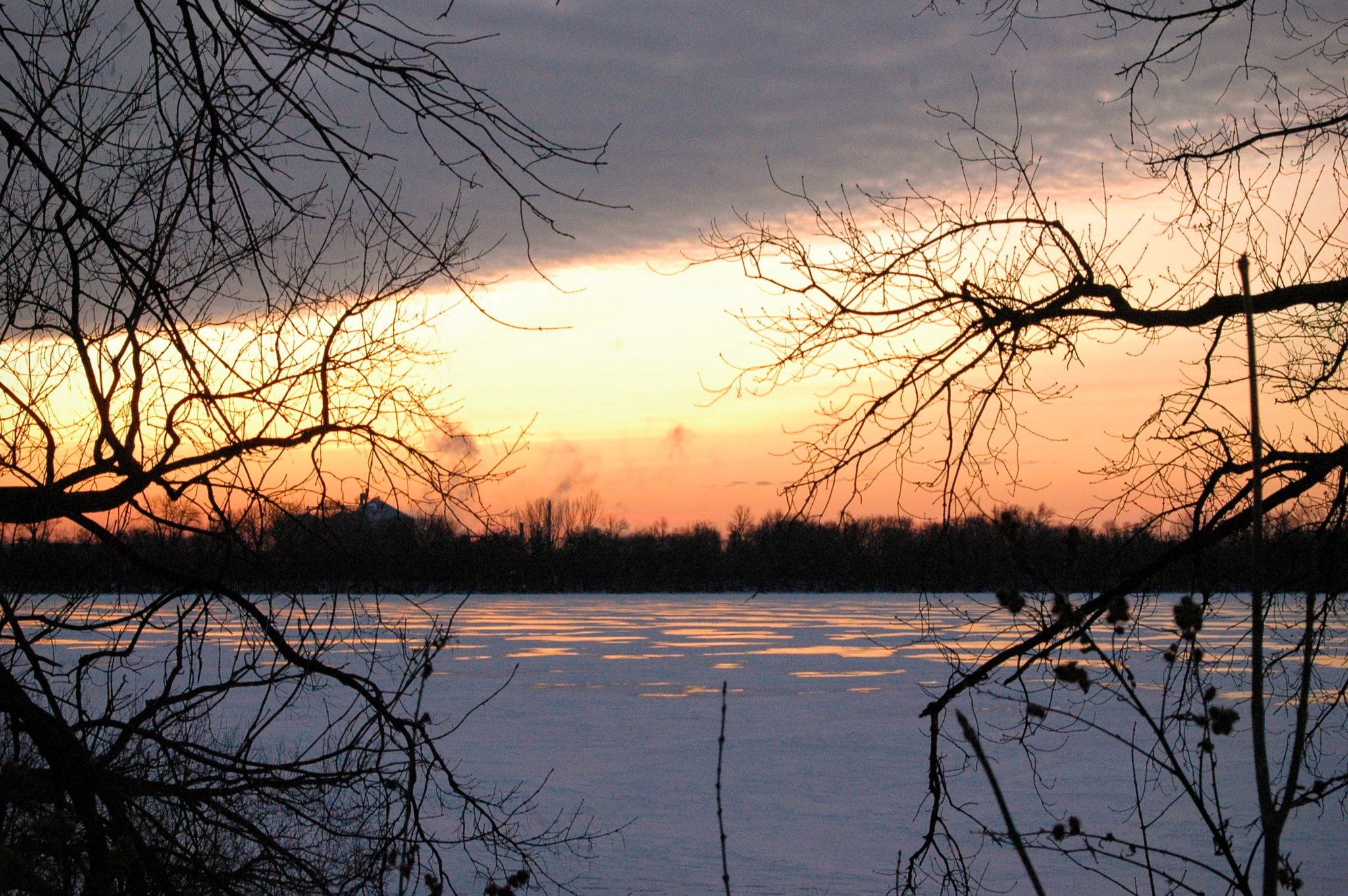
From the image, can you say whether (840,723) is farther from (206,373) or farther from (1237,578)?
(206,373)

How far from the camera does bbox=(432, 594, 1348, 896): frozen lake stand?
9602 millimetres

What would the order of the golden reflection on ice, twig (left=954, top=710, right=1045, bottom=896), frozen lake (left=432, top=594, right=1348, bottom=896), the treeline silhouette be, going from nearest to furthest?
twig (left=954, top=710, right=1045, bottom=896) < the treeline silhouette < frozen lake (left=432, top=594, right=1348, bottom=896) < the golden reflection on ice

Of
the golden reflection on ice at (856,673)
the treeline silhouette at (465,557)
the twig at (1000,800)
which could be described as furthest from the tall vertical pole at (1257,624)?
the golden reflection on ice at (856,673)

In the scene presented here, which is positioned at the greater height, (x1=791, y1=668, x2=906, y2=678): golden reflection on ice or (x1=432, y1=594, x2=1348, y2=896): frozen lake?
(x1=791, y1=668, x2=906, y2=678): golden reflection on ice

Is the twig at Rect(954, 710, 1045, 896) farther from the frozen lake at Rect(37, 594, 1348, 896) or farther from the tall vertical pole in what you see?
the frozen lake at Rect(37, 594, 1348, 896)

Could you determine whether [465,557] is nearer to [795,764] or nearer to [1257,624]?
[1257,624]

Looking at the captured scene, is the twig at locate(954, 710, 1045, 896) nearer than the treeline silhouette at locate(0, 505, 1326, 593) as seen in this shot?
Yes

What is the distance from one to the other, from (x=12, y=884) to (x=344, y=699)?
57.9 feet

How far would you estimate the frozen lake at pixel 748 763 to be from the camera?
31.5 feet

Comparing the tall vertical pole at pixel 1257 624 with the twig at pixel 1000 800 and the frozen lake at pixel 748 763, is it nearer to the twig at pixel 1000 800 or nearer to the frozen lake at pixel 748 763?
the twig at pixel 1000 800

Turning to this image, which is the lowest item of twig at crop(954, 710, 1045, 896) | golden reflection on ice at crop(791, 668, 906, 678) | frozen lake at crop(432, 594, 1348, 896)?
frozen lake at crop(432, 594, 1348, 896)

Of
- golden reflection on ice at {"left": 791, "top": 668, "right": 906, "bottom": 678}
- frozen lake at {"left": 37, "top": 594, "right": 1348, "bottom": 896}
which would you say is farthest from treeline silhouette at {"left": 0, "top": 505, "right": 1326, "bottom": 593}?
golden reflection on ice at {"left": 791, "top": 668, "right": 906, "bottom": 678}

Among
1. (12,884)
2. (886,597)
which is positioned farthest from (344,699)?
(886,597)

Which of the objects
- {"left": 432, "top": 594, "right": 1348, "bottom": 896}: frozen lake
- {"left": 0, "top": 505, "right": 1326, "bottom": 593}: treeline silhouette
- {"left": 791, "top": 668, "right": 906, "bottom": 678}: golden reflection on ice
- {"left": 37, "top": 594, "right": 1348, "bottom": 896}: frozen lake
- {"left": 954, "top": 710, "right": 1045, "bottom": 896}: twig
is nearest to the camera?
{"left": 954, "top": 710, "right": 1045, "bottom": 896}: twig
